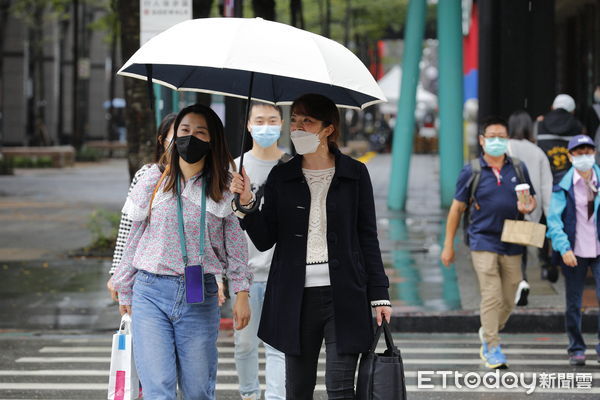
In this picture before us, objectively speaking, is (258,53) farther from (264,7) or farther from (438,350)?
(264,7)

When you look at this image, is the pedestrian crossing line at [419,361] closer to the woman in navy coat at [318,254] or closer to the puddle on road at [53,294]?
the puddle on road at [53,294]

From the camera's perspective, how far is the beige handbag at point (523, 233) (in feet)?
28.2

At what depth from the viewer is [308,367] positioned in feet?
17.9

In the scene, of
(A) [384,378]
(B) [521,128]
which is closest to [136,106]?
(B) [521,128]

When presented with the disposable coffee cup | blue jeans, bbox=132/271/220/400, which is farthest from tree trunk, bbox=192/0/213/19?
blue jeans, bbox=132/271/220/400

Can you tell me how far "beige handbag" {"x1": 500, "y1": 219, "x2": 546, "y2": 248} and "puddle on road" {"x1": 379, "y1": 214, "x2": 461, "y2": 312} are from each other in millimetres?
2768

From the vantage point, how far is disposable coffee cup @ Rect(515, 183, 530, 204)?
8.69 metres

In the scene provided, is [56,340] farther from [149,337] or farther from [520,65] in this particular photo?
[520,65]

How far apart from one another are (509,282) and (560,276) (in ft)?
16.1

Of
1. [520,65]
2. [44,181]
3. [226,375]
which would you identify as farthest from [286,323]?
[44,181]

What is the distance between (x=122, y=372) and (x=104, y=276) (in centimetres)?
900

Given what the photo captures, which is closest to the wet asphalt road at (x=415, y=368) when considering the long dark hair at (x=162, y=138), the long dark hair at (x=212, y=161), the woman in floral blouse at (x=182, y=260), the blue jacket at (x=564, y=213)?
the blue jacket at (x=564, y=213)

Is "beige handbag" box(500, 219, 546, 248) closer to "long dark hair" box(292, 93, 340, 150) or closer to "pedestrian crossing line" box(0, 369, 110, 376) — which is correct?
"pedestrian crossing line" box(0, 369, 110, 376)

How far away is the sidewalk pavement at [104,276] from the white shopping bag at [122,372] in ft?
18.8
